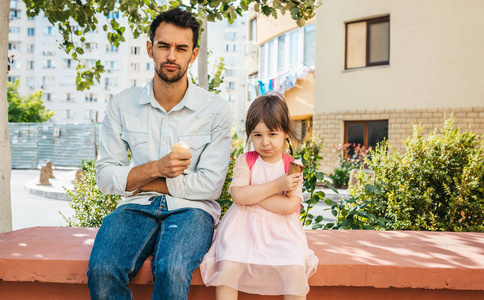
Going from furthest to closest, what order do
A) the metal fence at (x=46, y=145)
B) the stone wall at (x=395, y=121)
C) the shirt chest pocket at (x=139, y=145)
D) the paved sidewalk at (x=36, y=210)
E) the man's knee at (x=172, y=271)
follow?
1. the metal fence at (x=46, y=145)
2. the stone wall at (x=395, y=121)
3. the paved sidewalk at (x=36, y=210)
4. the shirt chest pocket at (x=139, y=145)
5. the man's knee at (x=172, y=271)

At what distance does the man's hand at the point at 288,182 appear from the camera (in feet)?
7.82

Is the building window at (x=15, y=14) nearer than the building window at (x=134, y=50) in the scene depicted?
Yes

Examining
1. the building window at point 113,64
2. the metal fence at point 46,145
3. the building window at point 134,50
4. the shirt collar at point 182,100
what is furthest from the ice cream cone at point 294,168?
the building window at point 134,50

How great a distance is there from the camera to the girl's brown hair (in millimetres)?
2594

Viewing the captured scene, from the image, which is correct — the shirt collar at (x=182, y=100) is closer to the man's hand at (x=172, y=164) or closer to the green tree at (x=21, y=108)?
the man's hand at (x=172, y=164)

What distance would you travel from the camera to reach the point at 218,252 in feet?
7.61

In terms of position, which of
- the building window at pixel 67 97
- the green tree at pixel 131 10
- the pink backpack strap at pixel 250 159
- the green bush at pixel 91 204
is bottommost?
the green bush at pixel 91 204

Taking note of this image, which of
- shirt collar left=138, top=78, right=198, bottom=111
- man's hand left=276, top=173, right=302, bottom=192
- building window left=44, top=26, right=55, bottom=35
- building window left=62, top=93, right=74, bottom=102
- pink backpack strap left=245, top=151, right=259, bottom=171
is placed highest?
building window left=44, top=26, right=55, bottom=35

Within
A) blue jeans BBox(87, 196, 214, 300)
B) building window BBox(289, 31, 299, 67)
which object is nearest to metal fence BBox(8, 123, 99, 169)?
building window BBox(289, 31, 299, 67)

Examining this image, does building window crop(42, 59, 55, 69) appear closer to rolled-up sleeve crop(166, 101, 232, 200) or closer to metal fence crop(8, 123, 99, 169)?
metal fence crop(8, 123, 99, 169)

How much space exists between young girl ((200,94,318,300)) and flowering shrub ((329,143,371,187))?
10.5 meters

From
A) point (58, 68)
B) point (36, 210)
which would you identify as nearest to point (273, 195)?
point (36, 210)

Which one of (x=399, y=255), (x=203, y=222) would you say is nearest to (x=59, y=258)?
(x=203, y=222)

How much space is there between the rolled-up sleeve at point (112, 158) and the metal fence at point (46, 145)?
24.6m
